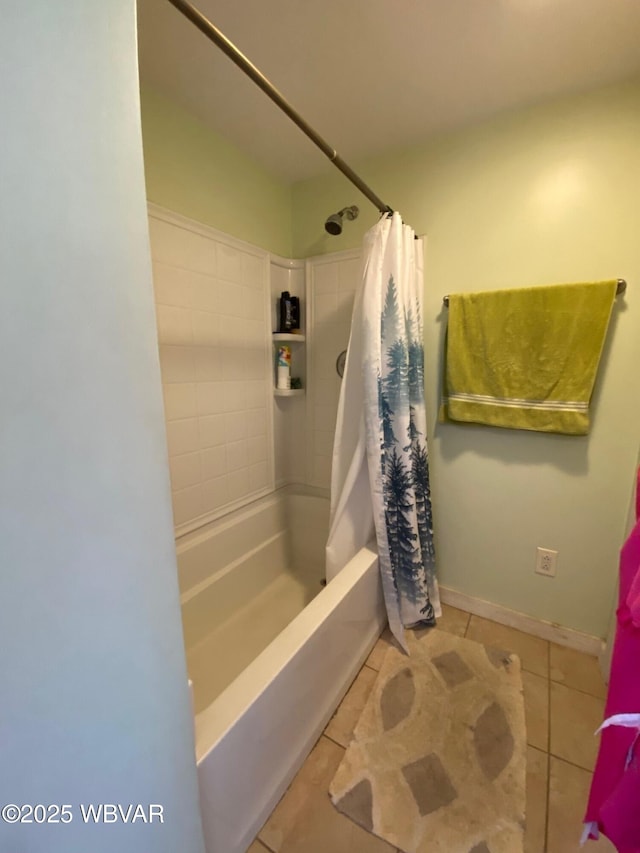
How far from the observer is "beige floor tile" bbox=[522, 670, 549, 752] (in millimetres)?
1147

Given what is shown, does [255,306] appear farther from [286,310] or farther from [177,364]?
[177,364]

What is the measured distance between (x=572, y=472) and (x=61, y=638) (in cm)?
172

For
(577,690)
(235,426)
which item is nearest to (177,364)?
(235,426)

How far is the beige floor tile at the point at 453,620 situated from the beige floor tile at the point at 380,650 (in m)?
0.27

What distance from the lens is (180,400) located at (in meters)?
1.50

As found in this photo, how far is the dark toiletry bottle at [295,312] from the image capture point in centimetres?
196

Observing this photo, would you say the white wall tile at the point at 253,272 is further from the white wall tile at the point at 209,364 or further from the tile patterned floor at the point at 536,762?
the tile patterned floor at the point at 536,762

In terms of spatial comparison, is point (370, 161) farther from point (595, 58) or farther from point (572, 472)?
point (572, 472)

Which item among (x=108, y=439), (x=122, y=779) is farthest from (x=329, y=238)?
(x=122, y=779)

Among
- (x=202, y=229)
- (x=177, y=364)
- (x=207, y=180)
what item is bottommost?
(x=177, y=364)

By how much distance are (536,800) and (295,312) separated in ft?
7.11

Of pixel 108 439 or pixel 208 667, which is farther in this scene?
pixel 208 667

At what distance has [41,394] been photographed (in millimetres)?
418

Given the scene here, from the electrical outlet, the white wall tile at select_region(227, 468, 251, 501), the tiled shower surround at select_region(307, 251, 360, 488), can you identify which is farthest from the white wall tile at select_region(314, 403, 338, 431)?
the electrical outlet
